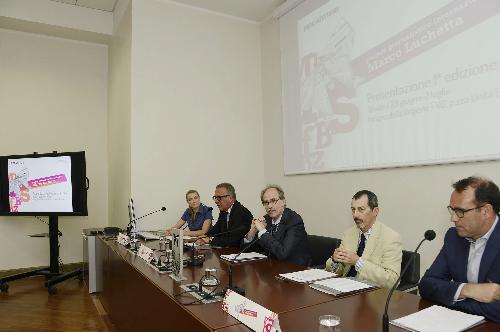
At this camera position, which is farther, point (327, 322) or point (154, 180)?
point (154, 180)

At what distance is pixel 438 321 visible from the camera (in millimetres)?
1246

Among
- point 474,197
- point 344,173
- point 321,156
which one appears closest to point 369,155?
point 344,173

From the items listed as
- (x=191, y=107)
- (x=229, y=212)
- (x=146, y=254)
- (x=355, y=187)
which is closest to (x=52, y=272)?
(x=229, y=212)

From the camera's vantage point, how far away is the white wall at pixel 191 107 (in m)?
4.21

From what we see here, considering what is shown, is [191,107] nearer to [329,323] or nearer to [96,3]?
[96,3]

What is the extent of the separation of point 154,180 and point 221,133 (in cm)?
103

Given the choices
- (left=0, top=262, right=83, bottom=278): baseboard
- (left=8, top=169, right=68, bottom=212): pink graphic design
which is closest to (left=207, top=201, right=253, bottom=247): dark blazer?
(left=8, top=169, right=68, bottom=212): pink graphic design

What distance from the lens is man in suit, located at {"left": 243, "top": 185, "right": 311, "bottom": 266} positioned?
2502 millimetres

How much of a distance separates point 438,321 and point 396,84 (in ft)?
7.33

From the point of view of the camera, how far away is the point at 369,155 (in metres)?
3.34

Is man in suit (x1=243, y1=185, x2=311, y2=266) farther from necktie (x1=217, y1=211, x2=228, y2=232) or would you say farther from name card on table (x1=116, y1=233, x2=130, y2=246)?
name card on table (x1=116, y1=233, x2=130, y2=246)

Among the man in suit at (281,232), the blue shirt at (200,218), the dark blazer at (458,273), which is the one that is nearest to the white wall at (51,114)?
the blue shirt at (200,218)

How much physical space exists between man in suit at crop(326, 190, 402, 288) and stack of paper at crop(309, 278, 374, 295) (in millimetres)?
261

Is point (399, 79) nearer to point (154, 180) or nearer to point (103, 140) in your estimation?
point (154, 180)
